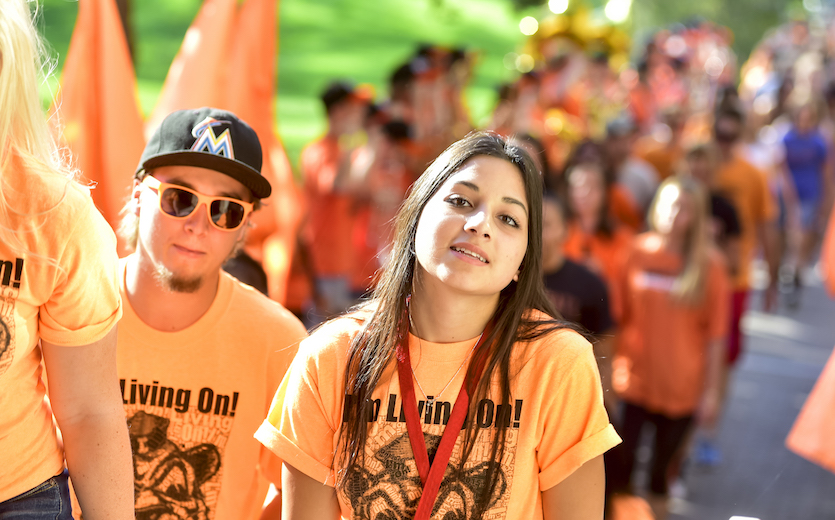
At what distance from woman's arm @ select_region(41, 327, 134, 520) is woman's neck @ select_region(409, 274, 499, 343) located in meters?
0.68

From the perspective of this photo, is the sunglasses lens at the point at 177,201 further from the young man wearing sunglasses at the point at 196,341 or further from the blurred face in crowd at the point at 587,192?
the blurred face in crowd at the point at 587,192

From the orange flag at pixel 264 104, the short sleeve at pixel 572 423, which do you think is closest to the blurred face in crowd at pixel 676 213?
the orange flag at pixel 264 104

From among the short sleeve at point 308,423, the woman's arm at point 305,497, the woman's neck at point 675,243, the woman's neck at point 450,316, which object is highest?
the woman's neck at point 675,243

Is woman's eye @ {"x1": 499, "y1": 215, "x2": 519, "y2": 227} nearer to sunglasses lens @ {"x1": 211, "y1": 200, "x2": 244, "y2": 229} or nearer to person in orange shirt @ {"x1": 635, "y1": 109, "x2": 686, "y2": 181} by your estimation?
sunglasses lens @ {"x1": 211, "y1": 200, "x2": 244, "y2": 229}

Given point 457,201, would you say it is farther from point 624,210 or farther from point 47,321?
point 624,210

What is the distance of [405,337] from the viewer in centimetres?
207

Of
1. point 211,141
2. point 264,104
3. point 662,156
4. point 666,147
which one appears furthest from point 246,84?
point 666,147

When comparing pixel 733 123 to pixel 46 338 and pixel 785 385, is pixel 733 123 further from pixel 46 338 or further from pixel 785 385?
pixel 46 338

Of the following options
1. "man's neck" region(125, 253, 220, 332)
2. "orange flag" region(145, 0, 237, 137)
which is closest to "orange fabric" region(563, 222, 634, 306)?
"orange flag" region(145, 0, 237, 137)

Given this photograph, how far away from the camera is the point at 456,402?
1.96 m

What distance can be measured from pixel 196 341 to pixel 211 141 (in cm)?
53

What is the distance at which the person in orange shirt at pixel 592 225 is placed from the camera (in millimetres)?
5742

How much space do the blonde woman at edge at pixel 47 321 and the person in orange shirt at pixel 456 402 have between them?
0.36 metres

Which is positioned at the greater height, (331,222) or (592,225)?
(592,225)
